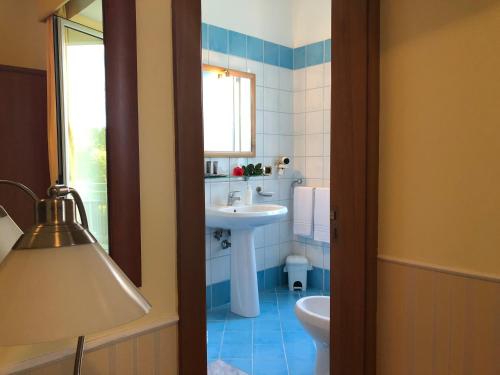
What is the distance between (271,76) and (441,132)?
7.42 feet

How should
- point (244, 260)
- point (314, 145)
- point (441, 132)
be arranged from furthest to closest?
point (314, 145)
point (244, 260)
point (441, 132)

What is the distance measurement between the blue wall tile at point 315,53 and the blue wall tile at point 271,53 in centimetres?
26

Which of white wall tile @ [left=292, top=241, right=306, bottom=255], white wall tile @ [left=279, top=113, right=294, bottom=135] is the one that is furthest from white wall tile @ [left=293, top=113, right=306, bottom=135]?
white wall tile @ [left=292, top=241, right=306, bottom=255]

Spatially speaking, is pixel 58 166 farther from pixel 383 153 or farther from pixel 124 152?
pixel 383 153

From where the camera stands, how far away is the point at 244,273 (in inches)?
118

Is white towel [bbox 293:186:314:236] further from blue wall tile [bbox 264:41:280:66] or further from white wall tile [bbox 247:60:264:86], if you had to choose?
blue wall tile [bbox 264:41:280:66]

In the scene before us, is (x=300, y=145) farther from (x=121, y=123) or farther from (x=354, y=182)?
(x=121, y=123)

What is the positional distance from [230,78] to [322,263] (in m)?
1.77

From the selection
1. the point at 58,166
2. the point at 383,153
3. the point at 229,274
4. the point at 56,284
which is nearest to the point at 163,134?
the point at 58,166

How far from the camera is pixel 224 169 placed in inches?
124

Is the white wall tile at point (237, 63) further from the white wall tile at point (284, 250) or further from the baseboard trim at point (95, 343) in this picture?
the baseboard trim at point (95, 343)

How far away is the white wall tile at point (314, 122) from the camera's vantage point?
346 centimetres

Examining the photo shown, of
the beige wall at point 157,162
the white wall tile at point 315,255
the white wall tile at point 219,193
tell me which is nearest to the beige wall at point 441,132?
the beige wall at point 157,162

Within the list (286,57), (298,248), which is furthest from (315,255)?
(286,57)
